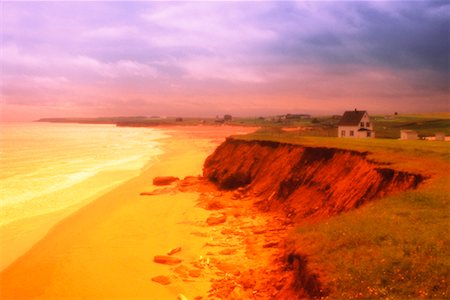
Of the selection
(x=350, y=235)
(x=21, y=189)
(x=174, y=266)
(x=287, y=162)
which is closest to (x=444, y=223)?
(x=350, y=235)

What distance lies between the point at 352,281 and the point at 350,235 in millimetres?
2395

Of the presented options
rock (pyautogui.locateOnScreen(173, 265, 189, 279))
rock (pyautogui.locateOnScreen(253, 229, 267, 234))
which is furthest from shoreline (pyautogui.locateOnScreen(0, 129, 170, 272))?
rock (pyautogui.locateOnScreen(253, 229, 267, 234))

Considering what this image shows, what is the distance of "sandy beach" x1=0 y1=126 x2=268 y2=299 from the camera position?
1273cm

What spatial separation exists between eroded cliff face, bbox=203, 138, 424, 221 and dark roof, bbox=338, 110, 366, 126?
90.7ft

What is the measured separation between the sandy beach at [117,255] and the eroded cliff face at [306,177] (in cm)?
459

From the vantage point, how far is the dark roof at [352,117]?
56344mm

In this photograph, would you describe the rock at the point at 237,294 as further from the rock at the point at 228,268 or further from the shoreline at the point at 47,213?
the shoreline at the point at 47,213

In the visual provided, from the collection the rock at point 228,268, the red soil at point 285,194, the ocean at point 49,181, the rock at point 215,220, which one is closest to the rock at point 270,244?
the red soil at point 285,194

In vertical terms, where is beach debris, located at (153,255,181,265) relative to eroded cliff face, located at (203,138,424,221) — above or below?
below

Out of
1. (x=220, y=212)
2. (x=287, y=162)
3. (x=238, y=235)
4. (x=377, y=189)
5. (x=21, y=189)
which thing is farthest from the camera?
(x=21, y=189)

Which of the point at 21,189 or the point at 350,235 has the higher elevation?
the point at 350,235

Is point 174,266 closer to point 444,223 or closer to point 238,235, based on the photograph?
point 238,235

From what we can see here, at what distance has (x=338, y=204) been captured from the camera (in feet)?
57.8

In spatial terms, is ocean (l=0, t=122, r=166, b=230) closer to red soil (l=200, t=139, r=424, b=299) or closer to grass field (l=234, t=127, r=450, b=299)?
red soil (l=200, t=139, r=424, b=299)
